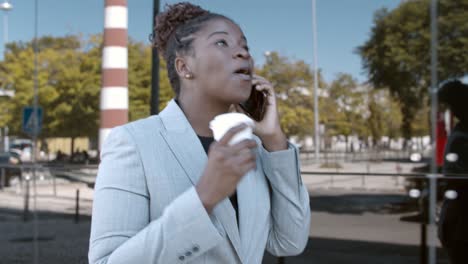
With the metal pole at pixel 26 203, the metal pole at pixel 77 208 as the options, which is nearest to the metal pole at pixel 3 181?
the metal pole at pixel 26 203

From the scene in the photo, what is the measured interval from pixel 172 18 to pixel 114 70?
2402mm

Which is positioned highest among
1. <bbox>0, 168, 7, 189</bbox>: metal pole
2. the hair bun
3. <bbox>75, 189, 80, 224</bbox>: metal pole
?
the hair bun

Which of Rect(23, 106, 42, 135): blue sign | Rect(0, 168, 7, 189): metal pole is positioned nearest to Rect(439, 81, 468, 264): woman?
Rect(23, 106, 42, 135): blue sign

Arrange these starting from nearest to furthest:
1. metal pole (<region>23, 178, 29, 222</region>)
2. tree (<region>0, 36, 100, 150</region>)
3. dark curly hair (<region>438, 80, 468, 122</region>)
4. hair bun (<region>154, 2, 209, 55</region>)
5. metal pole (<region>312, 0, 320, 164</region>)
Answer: hair bun (<region>154, 2, 209, 55</region>) → dark curly hair (<region>438, 80, 468, 122</region>) → metal pole (<region>312, 0, 320, 164</region>) → tree (<region>0, 36, 100, 150</region>) → metal pole (<region>23, 178, 29, 222</region>)

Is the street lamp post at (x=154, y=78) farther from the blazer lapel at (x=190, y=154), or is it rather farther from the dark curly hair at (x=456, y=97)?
the blazer lapel at (x=190, y=154)

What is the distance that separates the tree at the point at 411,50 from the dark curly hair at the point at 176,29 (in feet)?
5.21

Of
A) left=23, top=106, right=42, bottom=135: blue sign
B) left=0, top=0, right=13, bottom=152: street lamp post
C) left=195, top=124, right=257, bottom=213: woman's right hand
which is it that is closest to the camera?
left=195, top=124, right=257, bottom=213: woman's right hand

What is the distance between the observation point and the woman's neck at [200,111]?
106cm

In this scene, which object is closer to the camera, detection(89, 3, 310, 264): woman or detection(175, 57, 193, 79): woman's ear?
detection(89, 3, 310, 264): woman

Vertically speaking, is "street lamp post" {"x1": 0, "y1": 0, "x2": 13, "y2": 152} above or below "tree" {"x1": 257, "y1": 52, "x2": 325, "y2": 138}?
above

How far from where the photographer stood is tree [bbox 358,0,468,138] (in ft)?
7.82

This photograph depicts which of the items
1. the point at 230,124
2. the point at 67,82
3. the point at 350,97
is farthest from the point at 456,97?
the point at 67,82

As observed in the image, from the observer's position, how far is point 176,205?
868 mm

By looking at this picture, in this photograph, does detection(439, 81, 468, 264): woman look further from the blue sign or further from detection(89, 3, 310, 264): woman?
the blue sign
